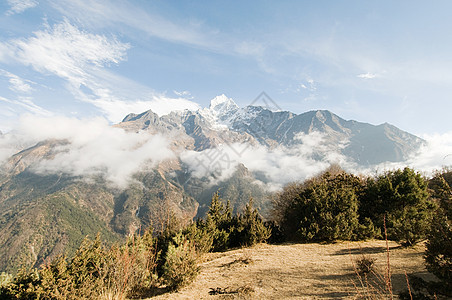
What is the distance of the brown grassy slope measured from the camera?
632 cm

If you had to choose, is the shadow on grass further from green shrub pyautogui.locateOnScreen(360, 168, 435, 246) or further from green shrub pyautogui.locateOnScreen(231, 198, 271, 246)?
green shrub pyautogui.locateOnScreen(231, 198, 271, 246)

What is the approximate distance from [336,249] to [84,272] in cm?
1130

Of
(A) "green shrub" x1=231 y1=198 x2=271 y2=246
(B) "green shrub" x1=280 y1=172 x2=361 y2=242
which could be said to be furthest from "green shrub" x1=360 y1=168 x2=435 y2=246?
(A) "green shrub" x1=231 y1=198 x2=271 y2=246

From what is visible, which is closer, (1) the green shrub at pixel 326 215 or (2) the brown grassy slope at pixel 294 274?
(2) the brown grassy slope at pixel 294 274

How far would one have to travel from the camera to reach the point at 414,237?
10.5 metres

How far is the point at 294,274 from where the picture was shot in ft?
26.1

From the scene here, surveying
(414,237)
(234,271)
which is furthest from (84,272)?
(414,237)

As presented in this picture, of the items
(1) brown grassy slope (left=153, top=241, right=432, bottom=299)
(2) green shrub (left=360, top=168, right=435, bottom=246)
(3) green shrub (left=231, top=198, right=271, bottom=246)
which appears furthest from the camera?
(3) green shrub (left=231, top=198, right=271, bottom=246)

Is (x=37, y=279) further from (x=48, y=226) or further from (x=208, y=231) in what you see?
(x=48, y=226)

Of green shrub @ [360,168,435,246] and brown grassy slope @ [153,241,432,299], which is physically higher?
green shrub @ [360,168,435,246]

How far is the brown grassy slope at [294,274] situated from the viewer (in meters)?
6.32

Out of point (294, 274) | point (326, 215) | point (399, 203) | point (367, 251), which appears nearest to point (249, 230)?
point (326, 215)

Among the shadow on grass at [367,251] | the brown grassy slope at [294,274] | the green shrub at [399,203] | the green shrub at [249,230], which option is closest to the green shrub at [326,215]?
the green shrub at [399,203]

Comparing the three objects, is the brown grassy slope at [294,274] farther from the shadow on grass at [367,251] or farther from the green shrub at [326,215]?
the green shrub at [326,215]
